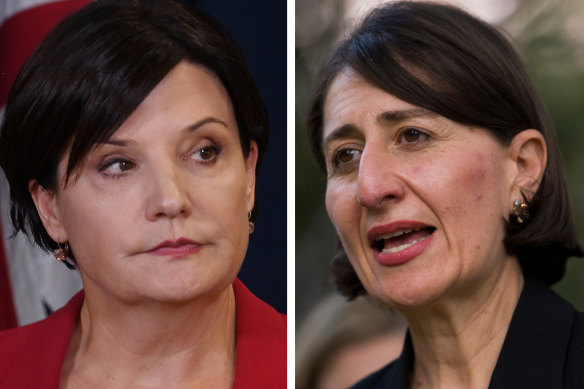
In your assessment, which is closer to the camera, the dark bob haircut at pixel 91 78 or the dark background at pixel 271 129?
the dark bob haircut at pixel 91 78

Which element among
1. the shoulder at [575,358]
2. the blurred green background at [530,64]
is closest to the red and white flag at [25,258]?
the blurred green background at [530,64]

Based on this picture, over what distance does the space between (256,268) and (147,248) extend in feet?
1.09

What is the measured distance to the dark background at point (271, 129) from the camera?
175 centimetres

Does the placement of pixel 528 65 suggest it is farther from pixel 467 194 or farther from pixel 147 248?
pixel 147 248

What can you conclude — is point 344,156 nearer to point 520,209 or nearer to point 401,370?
point 520,209

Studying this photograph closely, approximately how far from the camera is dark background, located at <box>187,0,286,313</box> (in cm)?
175

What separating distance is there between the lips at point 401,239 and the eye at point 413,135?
16 centimetres

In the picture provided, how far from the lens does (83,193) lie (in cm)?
154

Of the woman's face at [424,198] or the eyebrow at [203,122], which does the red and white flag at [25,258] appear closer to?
the eyebrow at [203,122]

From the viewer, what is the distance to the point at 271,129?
179cm

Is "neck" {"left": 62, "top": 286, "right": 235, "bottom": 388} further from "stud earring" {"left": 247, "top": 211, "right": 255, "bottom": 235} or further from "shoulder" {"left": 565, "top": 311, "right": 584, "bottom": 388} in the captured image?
"shoulder" {"left": 565, "top": 311, "right": 584, "bottom": 388}

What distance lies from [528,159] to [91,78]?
0.87m

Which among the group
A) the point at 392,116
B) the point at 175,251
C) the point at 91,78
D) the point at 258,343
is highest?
the point at 91,78

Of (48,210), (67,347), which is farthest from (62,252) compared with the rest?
(67,347)
